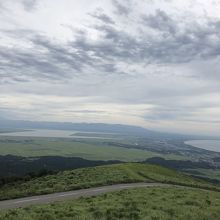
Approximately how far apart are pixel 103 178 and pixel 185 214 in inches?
893

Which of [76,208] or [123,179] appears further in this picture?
[123,179]

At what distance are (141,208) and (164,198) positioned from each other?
5.13 meters

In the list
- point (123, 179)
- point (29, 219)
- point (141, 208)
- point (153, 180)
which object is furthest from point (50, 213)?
point (153, 180)

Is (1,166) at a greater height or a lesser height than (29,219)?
lesser

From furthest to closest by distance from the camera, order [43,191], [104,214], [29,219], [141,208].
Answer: [43,191]
[141,208]
[104,214]
[29,219]

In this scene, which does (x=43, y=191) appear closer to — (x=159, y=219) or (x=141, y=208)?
(x=141, y=208)

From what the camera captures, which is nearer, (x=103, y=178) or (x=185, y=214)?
(x=185, y=214)

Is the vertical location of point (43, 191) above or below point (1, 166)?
above

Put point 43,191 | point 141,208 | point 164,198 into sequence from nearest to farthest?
point 141,208 < point 164,198 < point 43,191

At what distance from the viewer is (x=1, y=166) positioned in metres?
158

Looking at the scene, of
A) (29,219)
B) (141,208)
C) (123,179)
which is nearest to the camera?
(29,219)

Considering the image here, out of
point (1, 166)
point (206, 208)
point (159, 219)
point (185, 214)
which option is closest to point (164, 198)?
point (206, 208)

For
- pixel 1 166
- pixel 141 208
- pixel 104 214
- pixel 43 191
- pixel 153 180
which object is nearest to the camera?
pixel 104 214

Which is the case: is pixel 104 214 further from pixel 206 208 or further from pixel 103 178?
pixel 103 178
